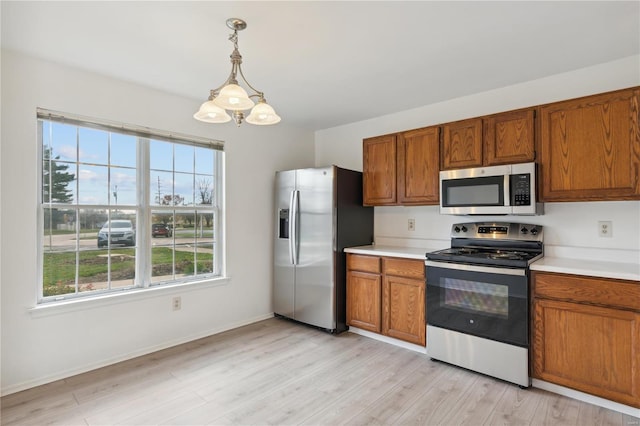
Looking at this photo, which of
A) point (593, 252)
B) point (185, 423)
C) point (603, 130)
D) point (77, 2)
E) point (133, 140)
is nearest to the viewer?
point (77, 2)

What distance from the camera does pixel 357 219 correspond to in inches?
147

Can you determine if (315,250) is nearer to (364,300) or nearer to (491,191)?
(364,300)

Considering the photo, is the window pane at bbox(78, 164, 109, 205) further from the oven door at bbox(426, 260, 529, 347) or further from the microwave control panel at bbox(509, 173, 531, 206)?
the microwave control panel at bbox(509, 173, 531, 206)

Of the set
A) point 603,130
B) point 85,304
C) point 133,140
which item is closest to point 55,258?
point 85,304

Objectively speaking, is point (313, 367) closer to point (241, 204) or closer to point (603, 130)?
point (241, 204)

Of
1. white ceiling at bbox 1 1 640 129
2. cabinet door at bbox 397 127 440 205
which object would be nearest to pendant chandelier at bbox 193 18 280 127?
white ceiling at bbox 1 1 640 129

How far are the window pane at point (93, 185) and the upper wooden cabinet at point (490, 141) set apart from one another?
299 centimetres

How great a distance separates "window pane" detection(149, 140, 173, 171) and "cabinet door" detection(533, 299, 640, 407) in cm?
333

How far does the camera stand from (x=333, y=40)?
2209 millimetres

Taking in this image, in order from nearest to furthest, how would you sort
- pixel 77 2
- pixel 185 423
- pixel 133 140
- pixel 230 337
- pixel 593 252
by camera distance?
pixel 77 2, pixel 185 423, pixel 593 252, pixel 133 140, pixel 230 337

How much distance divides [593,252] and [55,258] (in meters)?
4.18

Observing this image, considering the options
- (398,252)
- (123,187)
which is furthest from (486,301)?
(123,187)

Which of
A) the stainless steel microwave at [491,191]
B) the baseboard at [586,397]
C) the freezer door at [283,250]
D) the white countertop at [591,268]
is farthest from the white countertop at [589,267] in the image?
the freezer door at [283,250]

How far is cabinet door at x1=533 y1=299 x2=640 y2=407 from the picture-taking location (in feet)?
6.63
